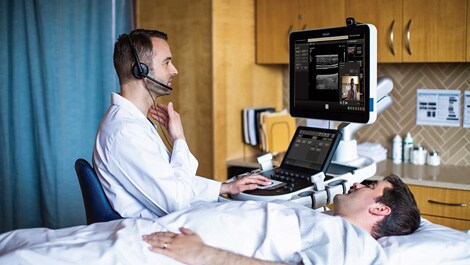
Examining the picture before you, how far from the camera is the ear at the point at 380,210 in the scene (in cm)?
197

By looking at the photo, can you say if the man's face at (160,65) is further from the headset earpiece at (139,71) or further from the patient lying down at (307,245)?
the patient lying down at (307,245)

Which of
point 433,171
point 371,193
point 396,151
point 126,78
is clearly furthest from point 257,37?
point 371,193

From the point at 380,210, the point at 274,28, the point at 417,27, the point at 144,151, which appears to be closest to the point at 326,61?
the point at 380,210

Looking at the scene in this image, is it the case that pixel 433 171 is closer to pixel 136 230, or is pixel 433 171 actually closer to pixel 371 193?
pixel 371 193

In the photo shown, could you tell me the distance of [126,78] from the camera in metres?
2.27

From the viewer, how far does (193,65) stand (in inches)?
142

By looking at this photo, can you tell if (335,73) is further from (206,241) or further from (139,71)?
(206,241)

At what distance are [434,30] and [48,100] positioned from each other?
2.27 meters

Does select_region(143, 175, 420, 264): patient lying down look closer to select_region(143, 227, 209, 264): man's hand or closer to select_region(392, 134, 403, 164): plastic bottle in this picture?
select_region(143, 227, 209, 264): man's hand

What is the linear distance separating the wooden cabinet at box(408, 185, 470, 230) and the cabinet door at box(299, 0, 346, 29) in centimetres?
107

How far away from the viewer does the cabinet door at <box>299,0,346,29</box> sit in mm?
3441

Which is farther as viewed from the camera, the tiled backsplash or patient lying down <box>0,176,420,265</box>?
the tiled backsplash

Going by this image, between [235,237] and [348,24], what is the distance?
3.25ft

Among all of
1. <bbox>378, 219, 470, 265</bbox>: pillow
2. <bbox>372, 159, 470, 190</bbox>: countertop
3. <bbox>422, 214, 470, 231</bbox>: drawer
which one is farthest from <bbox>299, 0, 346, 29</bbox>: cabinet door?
<bbox>378, 219, 470, 265</bbox>: pillow
